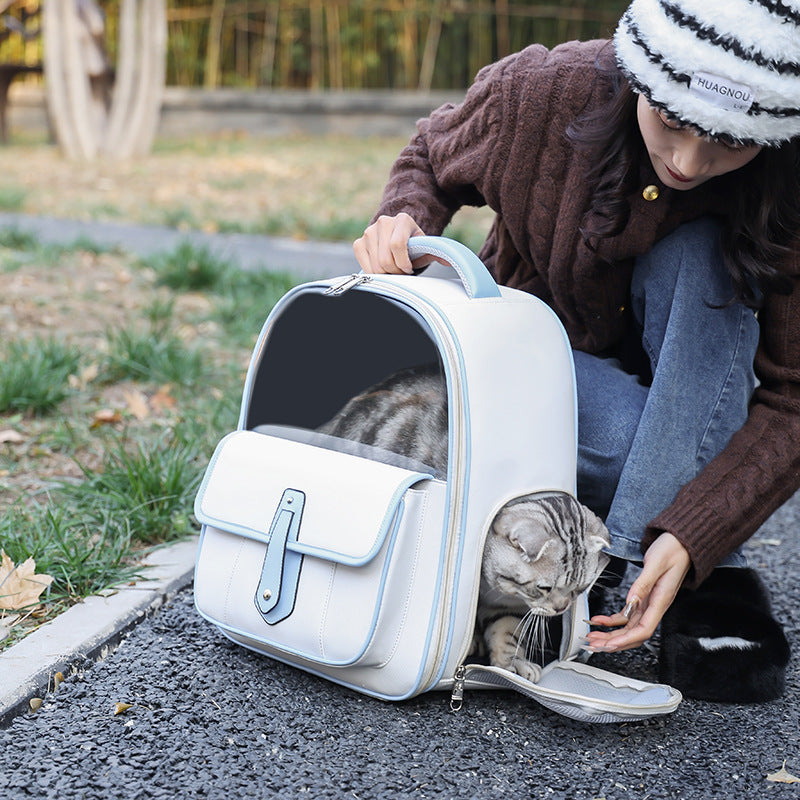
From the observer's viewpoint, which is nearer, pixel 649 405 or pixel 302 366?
pixel 649 405

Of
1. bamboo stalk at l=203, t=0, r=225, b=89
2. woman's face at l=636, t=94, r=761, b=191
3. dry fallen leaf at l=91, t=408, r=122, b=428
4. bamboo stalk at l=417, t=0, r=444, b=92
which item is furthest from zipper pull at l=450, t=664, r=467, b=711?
bamboo stalk at l=203, t=0, r=225, b=89

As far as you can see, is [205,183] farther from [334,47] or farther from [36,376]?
[334,47]

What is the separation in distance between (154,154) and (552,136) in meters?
7.11

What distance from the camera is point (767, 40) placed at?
129 centimetres

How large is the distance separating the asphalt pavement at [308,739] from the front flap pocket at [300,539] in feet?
0.35

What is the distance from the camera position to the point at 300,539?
58.5 inches

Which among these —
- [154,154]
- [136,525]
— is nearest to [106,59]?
[154,154]

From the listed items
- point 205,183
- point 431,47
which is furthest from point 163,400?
point 431,47

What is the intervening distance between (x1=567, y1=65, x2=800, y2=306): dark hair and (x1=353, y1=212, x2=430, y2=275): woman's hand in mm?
293

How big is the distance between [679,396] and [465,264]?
42cm

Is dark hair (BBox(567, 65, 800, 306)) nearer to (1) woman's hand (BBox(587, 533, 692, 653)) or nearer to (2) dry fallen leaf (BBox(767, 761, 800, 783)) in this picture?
(1) woman's hand (BBox(587, 533, 692, 653))

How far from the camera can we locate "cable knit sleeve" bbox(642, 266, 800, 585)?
1575mm

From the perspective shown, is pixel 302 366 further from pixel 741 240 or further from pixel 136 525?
pixel 741 240

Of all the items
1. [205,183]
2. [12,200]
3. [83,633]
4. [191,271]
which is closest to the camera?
[83,633]
